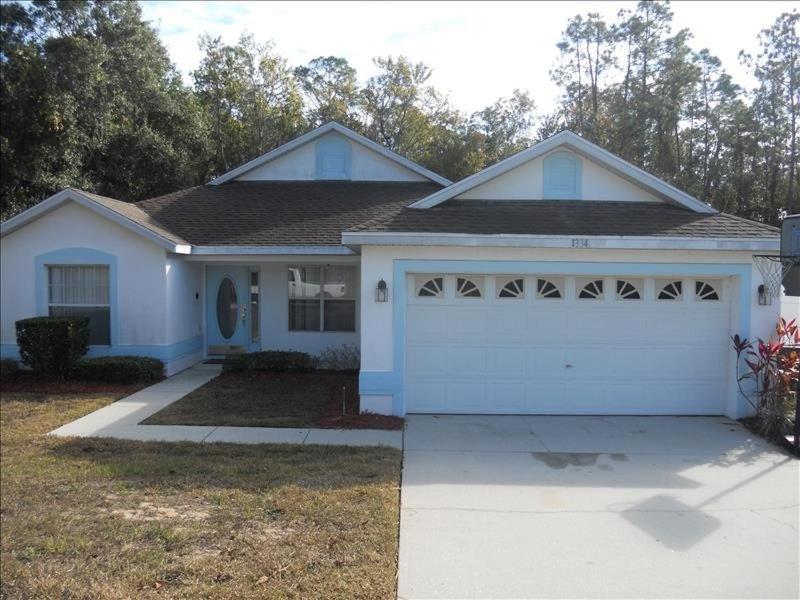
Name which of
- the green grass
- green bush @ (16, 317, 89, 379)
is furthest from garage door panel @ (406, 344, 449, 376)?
green bush @ (16, 317, 89, 379)

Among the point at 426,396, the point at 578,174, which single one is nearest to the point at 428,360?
the point at 426,396

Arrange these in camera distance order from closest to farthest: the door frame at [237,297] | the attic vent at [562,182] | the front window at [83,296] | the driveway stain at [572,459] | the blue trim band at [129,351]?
the driveway stain at [572,459]
the attic vent at [562,182]
the blue trim band at [129,351]
the front window at [83,296]
the door frame at [237,297]

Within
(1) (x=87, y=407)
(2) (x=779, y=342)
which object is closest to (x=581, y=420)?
(2) (x=779, y=342)

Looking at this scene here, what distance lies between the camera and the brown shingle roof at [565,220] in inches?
358

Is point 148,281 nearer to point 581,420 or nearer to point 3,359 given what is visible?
point 3,359

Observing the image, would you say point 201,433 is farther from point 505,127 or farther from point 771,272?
point 505,127

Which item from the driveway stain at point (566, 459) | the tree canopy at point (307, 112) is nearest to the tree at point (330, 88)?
the tree canopy at point (307, 112)

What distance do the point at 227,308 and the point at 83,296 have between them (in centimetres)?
311

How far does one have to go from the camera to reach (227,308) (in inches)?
571

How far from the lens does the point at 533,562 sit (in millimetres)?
4641

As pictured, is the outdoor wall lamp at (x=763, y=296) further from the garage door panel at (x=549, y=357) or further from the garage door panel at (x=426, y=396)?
the garage door panel at (x=426, y=396)

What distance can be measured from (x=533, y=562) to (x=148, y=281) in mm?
10039

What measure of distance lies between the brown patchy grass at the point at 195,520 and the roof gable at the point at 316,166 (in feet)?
34.3

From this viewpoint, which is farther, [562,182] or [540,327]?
[562,182]
